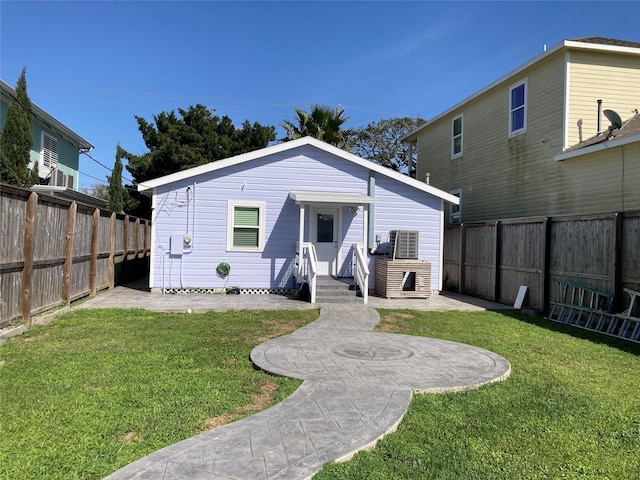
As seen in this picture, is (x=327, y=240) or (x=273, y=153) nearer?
(x=273, y=153)

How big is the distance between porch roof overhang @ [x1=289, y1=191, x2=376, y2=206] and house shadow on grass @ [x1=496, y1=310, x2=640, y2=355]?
13.4 ft

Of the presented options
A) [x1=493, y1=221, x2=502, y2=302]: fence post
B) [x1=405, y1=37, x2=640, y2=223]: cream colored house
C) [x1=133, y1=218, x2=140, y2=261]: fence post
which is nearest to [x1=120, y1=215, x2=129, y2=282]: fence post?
[x1=133, y1=218, x2=140, y2=261]: fence post

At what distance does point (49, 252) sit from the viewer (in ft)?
23.7

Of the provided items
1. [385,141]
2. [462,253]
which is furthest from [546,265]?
[385,141]

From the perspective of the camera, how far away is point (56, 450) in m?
2.83

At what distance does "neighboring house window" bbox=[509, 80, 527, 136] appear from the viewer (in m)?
12.5

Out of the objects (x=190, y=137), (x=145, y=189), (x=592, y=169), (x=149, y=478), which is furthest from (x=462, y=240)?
(x=190, y=137)

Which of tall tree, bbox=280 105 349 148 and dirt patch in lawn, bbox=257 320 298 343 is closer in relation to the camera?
dirt patch in lawn, bbox=257 320 298 343

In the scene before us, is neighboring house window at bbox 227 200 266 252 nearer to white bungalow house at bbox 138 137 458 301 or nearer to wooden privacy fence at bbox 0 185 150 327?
white bungalow house at bbox 138 137 458 301

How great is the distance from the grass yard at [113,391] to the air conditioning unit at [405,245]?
5.17 m

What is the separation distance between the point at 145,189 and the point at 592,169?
10.8 meters

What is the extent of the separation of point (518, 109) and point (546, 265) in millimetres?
5725

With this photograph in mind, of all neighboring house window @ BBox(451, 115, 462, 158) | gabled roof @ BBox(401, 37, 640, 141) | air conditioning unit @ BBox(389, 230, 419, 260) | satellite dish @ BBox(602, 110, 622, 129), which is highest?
gabled roof @ BBox(401, 37, 640, 141)

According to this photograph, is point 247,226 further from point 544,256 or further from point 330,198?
point 544,256
